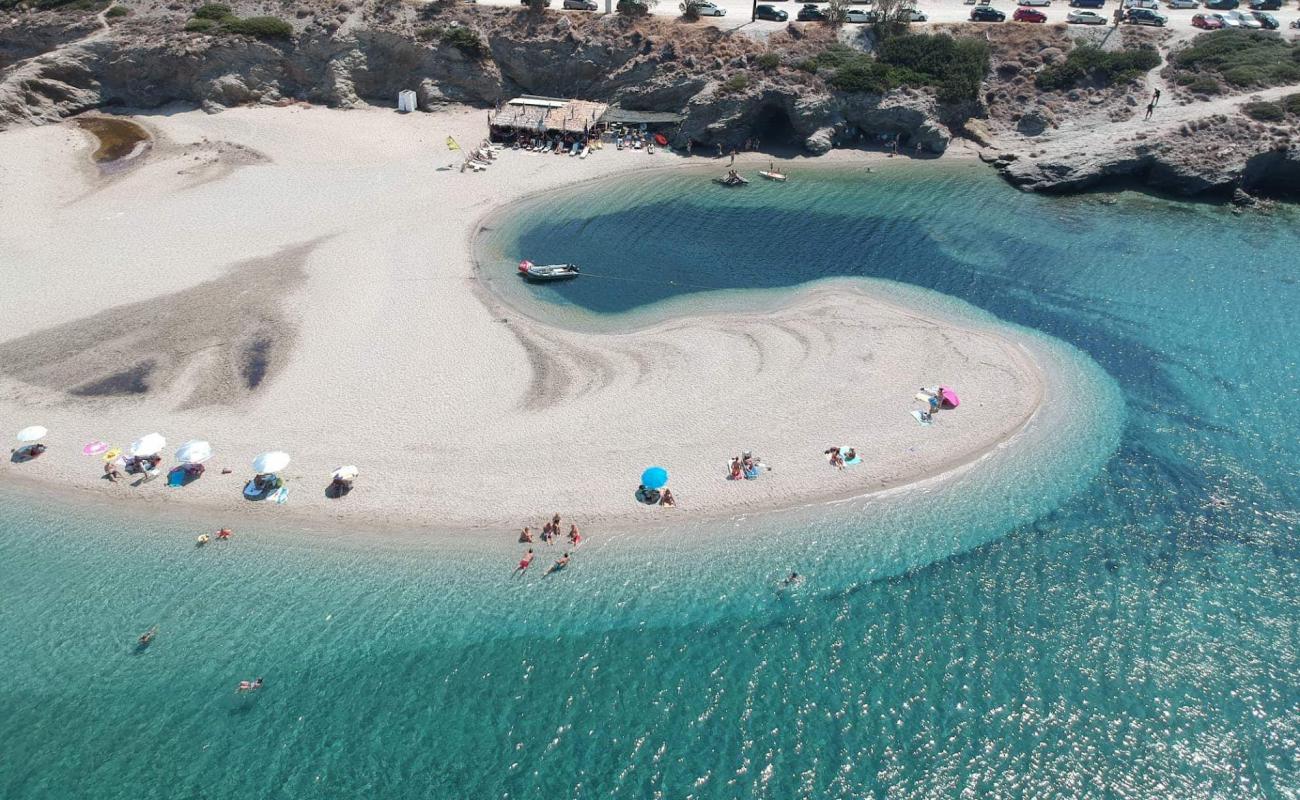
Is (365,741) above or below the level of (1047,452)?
below

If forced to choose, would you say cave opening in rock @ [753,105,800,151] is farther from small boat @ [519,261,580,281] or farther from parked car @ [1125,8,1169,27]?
parked car @ [1125,8,1169,27]

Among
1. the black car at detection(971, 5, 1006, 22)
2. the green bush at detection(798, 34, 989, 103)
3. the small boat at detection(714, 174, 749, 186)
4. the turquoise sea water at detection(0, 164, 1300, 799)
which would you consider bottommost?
the turquoise sea water at detection(0, 164, 1300, 799)

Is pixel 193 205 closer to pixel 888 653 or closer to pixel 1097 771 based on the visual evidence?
pixel 888 653

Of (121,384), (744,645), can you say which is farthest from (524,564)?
(121,384)

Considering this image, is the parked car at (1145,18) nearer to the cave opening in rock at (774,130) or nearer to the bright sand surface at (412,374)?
the cave opening in rock at (774,130)

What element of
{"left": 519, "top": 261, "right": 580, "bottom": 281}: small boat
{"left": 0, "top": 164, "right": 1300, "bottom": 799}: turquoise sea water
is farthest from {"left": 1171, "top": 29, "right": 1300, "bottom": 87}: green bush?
{"left": 519, "top": 261, "right": 580, "bottom": 281}: small boat

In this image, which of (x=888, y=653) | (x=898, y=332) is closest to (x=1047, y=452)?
(x=898, y=332)

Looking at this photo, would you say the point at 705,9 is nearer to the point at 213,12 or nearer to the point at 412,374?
the point at 213,12
